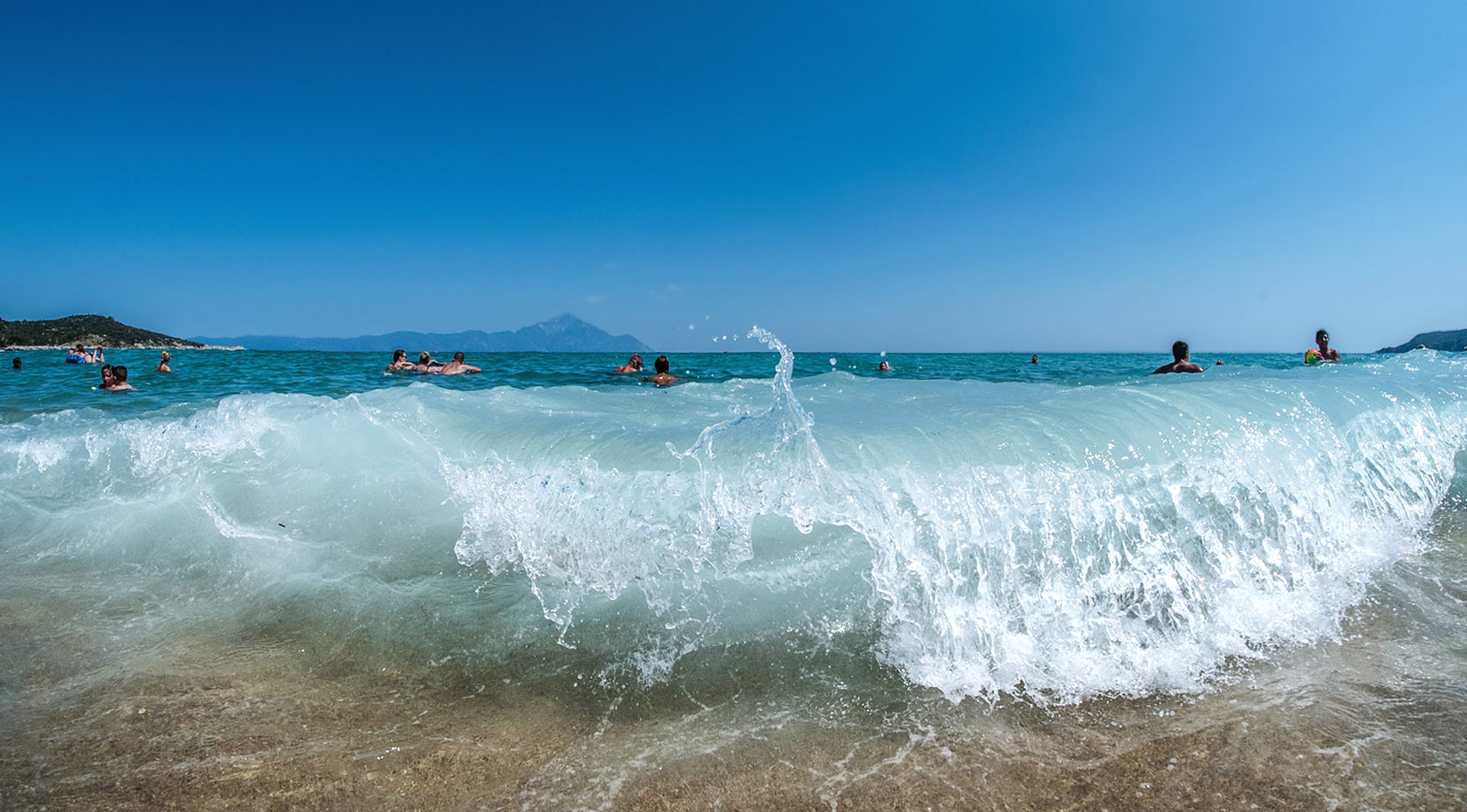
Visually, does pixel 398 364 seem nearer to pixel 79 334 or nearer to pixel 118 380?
Result: pixel 118 380

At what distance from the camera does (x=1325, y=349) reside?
14273mm

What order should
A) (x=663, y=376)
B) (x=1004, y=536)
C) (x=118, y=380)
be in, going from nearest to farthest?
Result: (x=1004, y=536) → (x=118, y=380) → (x=663, y=376)

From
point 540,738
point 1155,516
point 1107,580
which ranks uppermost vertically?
point 1155,516

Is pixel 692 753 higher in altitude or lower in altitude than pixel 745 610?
lower

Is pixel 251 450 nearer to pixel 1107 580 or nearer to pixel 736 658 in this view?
pixel 736 658

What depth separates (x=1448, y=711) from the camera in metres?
2.38

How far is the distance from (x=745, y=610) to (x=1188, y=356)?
13632 mm

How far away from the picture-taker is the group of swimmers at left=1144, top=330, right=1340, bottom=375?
11719 mm

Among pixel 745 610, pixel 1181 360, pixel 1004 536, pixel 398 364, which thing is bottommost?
pixel 745 610

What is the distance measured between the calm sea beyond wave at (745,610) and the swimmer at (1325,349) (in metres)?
11.2

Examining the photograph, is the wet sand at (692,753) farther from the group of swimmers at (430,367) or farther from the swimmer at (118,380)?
the group of swimmers at (430,367)

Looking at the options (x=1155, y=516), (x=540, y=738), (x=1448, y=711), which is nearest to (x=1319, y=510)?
(x=1155, y=516)

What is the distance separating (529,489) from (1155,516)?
3519 mm

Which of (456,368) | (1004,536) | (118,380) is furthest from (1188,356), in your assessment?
(118,380)
